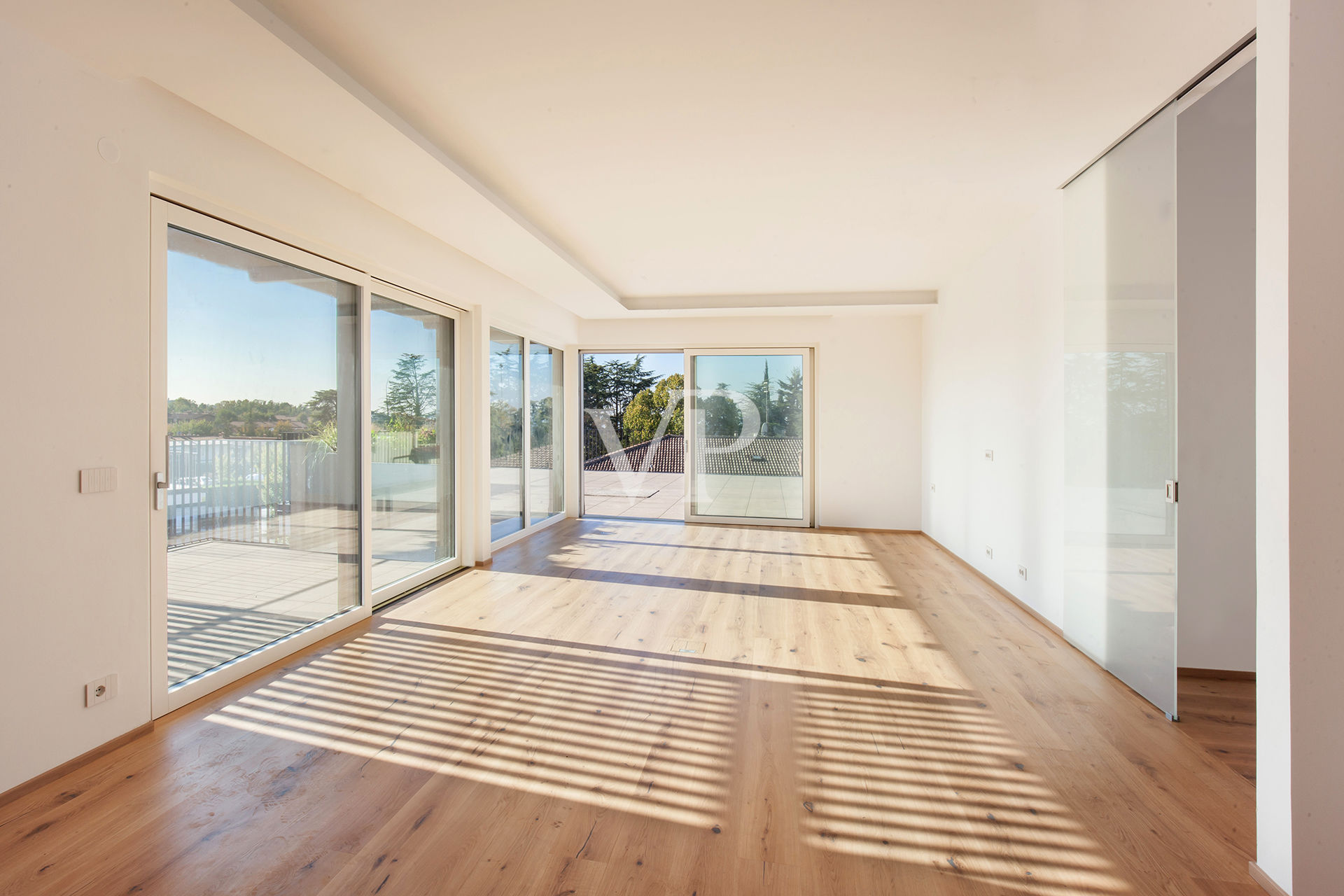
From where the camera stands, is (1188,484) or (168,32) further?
(1188,484)

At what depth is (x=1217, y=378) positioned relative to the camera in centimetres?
291

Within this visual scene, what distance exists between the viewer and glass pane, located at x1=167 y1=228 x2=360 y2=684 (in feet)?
8.52

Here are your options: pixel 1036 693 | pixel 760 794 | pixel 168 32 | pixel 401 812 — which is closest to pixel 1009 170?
pixel 1036 693

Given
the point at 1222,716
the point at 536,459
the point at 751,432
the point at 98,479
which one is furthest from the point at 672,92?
the point at 751,432

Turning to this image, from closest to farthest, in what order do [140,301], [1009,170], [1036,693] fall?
[140,301], [1036,693], [1009,170]

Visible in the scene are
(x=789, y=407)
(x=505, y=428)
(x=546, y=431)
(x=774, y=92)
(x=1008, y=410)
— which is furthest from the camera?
(x=789, y=407)

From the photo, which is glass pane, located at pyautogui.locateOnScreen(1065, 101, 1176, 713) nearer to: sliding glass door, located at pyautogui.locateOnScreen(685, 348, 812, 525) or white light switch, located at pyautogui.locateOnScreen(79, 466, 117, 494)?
sliding glass door, located at pyautogui.locateOnScreen(685, 348, 812, 525)

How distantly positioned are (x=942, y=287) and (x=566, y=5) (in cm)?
504

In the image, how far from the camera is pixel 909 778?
207cm

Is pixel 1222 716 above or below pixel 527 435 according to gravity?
below

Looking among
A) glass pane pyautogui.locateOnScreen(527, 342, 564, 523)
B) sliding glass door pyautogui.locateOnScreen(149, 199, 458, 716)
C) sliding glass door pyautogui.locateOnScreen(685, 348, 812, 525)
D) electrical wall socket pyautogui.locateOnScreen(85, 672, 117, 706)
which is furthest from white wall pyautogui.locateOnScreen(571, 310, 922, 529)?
electrical wall socket pyautogui.locateOnScreen(85, 672, 117, 706)

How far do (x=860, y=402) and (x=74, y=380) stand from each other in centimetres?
670

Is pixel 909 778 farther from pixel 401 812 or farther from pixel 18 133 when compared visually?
pixel 18 133

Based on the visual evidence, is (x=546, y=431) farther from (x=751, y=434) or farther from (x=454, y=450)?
(x=751, y=434)
